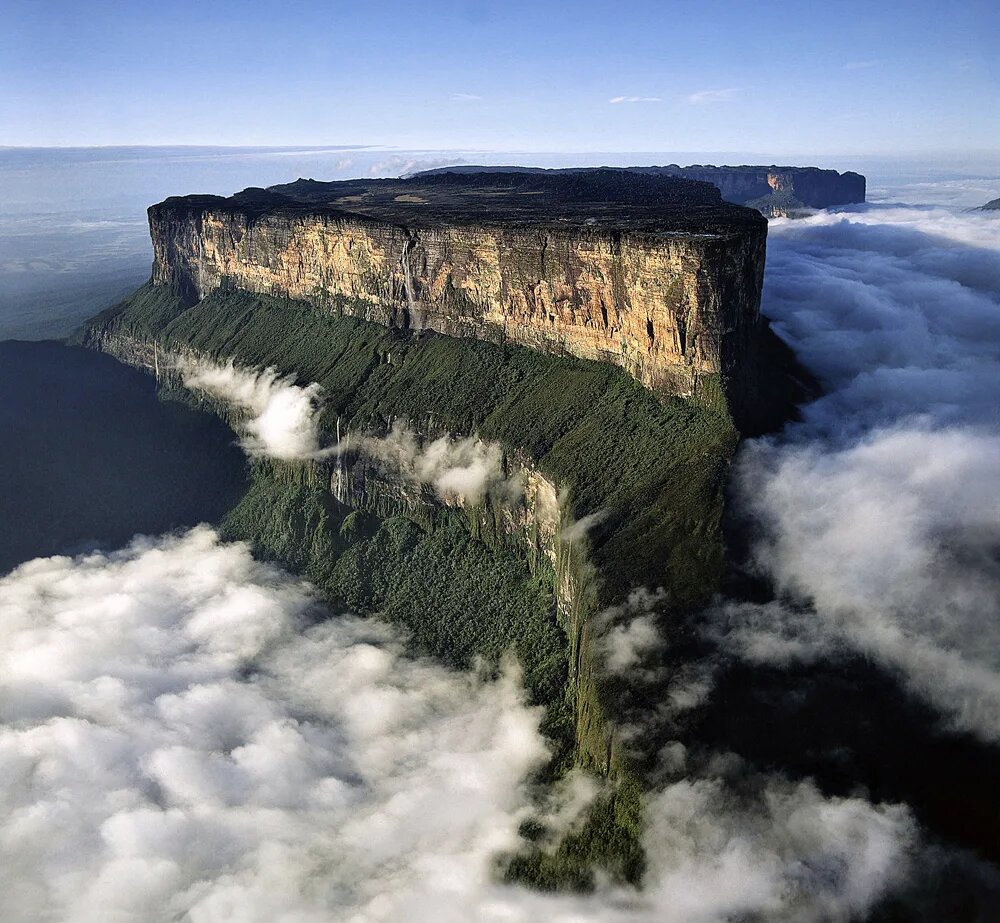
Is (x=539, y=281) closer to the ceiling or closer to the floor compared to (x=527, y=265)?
closer to the floor

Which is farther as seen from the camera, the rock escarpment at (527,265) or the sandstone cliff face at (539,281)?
the rock escarpment at (527,265)

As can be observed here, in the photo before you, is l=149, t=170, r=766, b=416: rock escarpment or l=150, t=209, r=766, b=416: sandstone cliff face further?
l=149, t=170, r=766, b=416: rock escarpment

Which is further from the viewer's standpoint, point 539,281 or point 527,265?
point 527,265

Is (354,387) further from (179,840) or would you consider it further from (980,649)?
(980,649)
